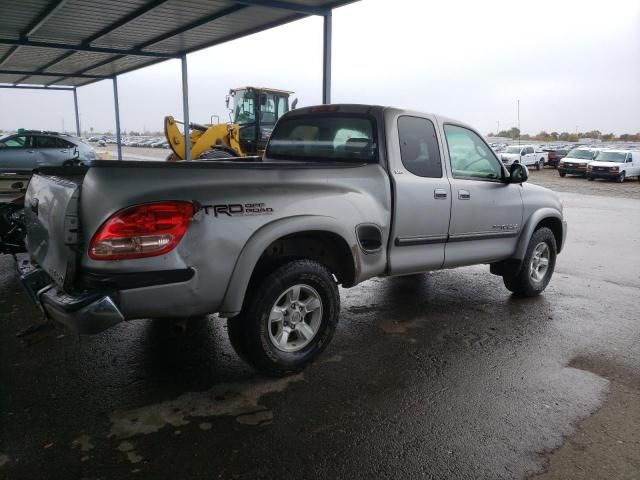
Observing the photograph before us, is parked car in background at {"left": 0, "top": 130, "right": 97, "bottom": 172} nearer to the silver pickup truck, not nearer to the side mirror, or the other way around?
the silver pickup truck

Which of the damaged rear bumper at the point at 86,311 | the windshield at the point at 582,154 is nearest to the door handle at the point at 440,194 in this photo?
the damaged rear bumper at the point at 86,311

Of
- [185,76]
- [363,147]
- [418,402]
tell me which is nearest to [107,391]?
[418,402]

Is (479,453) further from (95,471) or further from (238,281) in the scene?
(95,471)

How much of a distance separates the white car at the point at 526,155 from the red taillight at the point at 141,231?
29.9 meters

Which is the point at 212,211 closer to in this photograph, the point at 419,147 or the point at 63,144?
the point at 419,147

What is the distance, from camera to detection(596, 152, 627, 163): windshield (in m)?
26.2

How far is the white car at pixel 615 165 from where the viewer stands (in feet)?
83.9

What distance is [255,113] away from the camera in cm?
1684

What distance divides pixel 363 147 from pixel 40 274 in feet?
8.57

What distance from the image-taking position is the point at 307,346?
146 inches

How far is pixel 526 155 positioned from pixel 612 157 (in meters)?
6.72

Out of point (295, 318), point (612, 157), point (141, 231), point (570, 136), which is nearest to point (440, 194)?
point (295, 318)

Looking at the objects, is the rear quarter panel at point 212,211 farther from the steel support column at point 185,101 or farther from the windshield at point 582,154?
the windshield at point 582,154

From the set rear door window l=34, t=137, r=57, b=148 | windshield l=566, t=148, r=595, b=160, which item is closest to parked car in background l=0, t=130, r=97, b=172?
rear door window l=34, t=137, r=57, b=148
